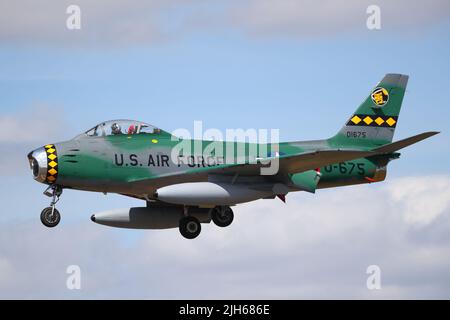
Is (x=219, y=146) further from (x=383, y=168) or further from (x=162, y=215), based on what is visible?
(x=383, y=168)

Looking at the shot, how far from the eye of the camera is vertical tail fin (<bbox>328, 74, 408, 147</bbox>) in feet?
116

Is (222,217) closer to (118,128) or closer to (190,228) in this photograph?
(190,228)

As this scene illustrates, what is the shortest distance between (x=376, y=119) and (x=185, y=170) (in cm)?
669

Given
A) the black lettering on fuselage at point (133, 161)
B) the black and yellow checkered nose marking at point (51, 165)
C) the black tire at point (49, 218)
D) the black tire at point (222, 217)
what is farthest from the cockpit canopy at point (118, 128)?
the black tire at point (222, 217)

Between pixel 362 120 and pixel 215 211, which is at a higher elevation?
pixel 362 120

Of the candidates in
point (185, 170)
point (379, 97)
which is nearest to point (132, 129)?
point (185, 170)

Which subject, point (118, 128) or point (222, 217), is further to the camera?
point (222, 217)

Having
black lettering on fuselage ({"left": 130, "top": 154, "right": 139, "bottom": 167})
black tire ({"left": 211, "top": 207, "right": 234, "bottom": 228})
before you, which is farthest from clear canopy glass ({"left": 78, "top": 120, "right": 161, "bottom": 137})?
black tire ({"left": 211, "top": 207, "right": 234, "bottom": 228})

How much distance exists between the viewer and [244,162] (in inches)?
1258

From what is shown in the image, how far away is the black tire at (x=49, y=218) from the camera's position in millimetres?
31578

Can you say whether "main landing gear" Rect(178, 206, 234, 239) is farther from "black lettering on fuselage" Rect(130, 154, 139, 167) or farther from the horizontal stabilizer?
the horizontal stabilizer

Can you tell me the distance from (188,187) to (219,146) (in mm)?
2170

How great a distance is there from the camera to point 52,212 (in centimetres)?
3169

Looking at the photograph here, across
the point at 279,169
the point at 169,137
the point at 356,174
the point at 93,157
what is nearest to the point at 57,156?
the point at 93,157
